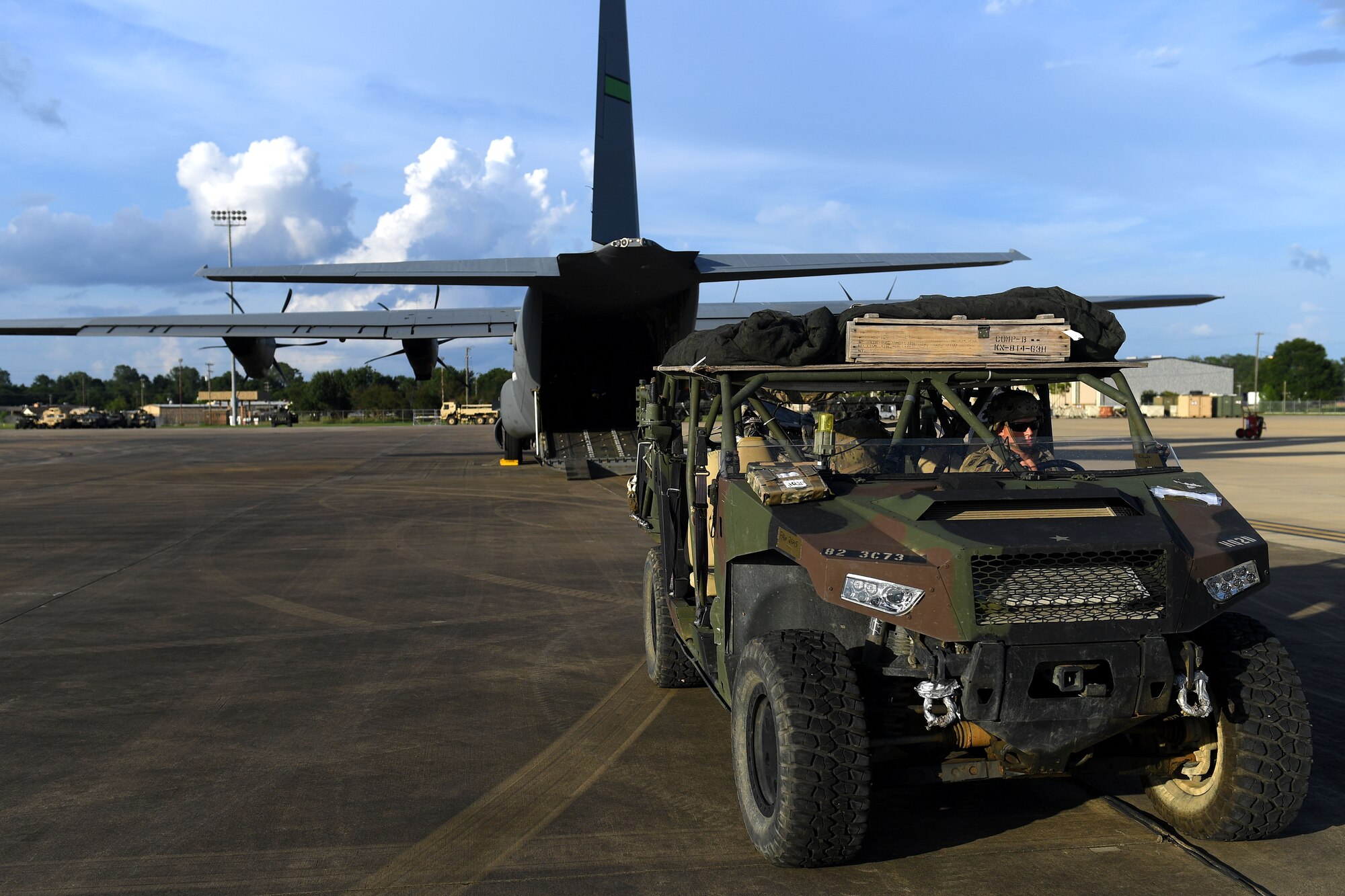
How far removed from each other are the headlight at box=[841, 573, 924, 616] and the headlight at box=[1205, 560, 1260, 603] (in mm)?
1087

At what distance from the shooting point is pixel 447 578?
10875 mm

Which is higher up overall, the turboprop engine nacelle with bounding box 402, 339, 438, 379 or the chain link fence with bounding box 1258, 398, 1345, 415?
the turboprop engine nacelle with bounding box 402, 339, 438, 379

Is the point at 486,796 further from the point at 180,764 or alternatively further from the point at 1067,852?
the point at 1067,852

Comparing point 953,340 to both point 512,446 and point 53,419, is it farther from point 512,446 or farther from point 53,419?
point 53,419

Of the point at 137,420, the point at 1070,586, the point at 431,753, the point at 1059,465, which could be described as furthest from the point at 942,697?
the point at 137,420

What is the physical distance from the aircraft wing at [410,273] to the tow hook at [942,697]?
13087 millimetres

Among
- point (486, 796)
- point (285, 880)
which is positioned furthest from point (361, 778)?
point (285, 880)

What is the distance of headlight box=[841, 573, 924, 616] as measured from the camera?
11.9 feet

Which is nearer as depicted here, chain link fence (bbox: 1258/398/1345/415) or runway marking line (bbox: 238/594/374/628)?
runway marking line (bbox: 238/594/374/628)

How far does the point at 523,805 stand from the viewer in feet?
15.6

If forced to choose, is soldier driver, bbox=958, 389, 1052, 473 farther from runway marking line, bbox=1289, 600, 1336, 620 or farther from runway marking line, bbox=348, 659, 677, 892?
runway marking line, bbox=1289, 600, 1336, 620

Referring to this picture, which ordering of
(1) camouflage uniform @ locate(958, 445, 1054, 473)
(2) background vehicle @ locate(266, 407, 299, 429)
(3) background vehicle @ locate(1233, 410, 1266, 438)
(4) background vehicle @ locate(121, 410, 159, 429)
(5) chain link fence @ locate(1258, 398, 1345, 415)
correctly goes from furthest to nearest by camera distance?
(5) chain link fence @ locate(1258, 398, 1345, 415)
(2) background vehicle @ locate(266, 407, 299, 429)
(4) background vehicle @ locate(121, 410, 159, 429)
(3) background vehicle @ locate(1233, 410, 1266, 438)
(1) camouflage uniform @ locate(958, 445, 1054, 473)

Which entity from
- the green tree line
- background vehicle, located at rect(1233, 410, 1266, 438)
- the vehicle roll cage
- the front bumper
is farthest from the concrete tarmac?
the green tree line

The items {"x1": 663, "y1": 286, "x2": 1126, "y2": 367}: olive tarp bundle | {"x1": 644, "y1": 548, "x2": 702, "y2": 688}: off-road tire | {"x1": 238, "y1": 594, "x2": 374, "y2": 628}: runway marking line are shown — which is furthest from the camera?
{"x1": 238, "y1": 594, "x2": 374, "y2": 628}: runway marking line
